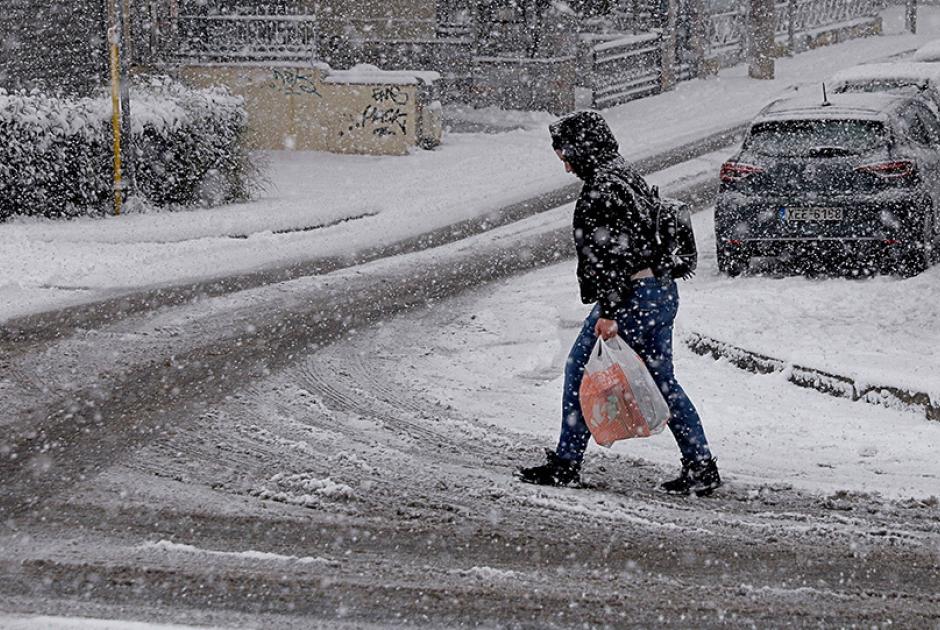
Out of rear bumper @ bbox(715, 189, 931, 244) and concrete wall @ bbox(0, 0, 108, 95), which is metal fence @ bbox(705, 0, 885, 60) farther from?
rear bumper @ bbox(715, 189, 931, 244)

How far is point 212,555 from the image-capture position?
6.10m

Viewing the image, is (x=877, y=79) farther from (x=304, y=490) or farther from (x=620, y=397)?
(x=304, y=490)

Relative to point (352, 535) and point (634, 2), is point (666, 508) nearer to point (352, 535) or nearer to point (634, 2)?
point (352, 535)

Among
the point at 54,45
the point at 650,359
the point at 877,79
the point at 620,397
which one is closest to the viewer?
the point at 620,397

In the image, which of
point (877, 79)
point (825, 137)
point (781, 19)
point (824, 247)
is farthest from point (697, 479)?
point (781, 19)

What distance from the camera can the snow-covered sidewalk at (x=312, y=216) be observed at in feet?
44.0

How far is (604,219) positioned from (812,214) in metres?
6.05

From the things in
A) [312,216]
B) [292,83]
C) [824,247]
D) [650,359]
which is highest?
[292,83]

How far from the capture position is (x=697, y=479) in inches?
276

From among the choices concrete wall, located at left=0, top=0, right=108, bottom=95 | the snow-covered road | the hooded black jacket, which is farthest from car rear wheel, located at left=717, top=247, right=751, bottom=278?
concrete wall, located at left=0, top=0, right=108, bottom=95

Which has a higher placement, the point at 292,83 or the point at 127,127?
the point at 292,83

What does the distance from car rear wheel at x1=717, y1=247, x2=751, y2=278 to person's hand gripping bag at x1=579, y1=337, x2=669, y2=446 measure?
6.06 metres

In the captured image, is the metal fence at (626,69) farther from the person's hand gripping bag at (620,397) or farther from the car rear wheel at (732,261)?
the person's hand gripping bag at (620,397)

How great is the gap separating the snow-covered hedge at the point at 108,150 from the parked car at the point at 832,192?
7.24 meters
